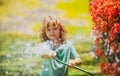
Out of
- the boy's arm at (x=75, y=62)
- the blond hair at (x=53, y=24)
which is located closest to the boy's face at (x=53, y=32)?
the blond hair at (x=53, y=24)

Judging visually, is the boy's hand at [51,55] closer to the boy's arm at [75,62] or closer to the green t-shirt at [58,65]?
the green t-shirt at [58,65]

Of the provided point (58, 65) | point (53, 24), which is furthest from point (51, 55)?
point (53, 24)

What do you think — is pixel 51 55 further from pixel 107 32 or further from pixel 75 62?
pixel 107 32

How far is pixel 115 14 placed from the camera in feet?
17.0

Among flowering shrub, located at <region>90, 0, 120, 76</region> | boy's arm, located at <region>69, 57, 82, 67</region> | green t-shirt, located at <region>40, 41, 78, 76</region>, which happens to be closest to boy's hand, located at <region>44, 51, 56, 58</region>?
green t-shirt, located at <region>40, 41, 78, 76</region>

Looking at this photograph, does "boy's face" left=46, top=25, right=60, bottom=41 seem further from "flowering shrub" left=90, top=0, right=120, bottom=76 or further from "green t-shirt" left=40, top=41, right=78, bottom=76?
"flowering shrub" left=90, top=0, right=120, bottom=76

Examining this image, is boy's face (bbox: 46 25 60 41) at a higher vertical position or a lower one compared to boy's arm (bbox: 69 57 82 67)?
higher

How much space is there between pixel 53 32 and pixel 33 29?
0.53 feet

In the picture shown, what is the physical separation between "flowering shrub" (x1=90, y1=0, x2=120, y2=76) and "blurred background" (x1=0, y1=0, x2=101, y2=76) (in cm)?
5

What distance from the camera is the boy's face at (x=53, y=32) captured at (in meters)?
5.24

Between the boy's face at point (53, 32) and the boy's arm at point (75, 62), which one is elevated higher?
the boy's face at point (53, 32)

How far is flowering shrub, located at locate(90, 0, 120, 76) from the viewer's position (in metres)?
Answer: 5.19

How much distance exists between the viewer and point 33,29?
5.30m

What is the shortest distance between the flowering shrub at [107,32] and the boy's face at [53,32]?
27cm
